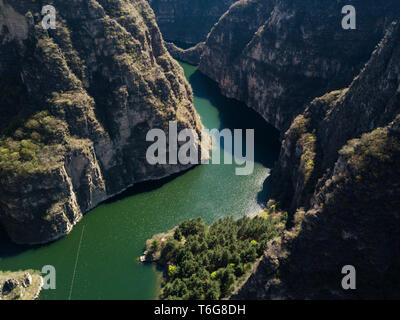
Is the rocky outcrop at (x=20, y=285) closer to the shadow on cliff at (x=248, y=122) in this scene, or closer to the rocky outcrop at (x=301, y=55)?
the shadow on cliff at (x=248, y=122)

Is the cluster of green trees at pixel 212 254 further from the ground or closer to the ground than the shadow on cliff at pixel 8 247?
further from the ground

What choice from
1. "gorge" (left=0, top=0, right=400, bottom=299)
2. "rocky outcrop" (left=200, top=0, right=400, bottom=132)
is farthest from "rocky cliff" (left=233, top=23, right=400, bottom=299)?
"rocky outcrop" (left=200, top=0, right=400, bottom=132)

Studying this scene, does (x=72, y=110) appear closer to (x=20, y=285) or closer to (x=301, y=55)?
(x=20, y=285)

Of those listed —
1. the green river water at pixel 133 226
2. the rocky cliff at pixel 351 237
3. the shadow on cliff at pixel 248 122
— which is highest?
the rocky cliff at pixel 351 237

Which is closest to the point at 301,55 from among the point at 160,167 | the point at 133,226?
the point at 160,167

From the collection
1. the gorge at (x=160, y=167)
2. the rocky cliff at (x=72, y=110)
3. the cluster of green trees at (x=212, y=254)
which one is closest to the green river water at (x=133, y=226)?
the gorge at (x=160, y=167)

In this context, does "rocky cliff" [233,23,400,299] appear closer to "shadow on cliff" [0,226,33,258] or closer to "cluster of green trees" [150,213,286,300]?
"cluster of green trees" [150,213,286,300]
